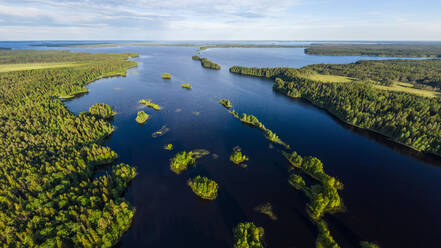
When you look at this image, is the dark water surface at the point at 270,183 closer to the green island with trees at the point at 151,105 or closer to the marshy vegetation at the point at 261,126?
the marshy vegetation at the point at 261,126

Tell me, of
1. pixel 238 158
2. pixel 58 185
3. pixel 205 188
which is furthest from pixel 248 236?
pixel 58 185

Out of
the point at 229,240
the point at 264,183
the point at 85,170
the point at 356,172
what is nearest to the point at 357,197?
the point at 356,172

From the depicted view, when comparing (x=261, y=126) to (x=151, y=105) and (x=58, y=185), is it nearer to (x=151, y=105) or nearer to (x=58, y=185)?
(x=151, y=105)

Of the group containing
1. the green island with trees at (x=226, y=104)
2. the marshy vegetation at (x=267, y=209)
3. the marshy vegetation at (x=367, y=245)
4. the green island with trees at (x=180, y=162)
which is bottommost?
the marshy vegetation at (x=367, y=245)

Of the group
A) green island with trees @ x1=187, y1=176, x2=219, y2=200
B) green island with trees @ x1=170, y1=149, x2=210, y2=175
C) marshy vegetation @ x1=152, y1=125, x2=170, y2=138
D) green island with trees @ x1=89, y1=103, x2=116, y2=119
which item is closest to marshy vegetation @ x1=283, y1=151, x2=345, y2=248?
green island with trees @ x1=187, y1=176, x2=219, y2=200

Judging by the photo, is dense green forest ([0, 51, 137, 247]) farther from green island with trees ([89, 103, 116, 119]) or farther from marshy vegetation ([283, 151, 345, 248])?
marshy vegetation ([283, 151, 345, 248])

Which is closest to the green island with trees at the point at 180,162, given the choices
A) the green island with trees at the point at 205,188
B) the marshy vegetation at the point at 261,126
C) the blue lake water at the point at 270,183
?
the blue lake water at the point at 270,183

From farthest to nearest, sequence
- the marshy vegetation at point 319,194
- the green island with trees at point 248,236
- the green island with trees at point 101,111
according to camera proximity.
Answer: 1. the green island with trees at point 101,111
2. the marshy vegetation at point 319,194
3. the green island with trees at point 248,236
